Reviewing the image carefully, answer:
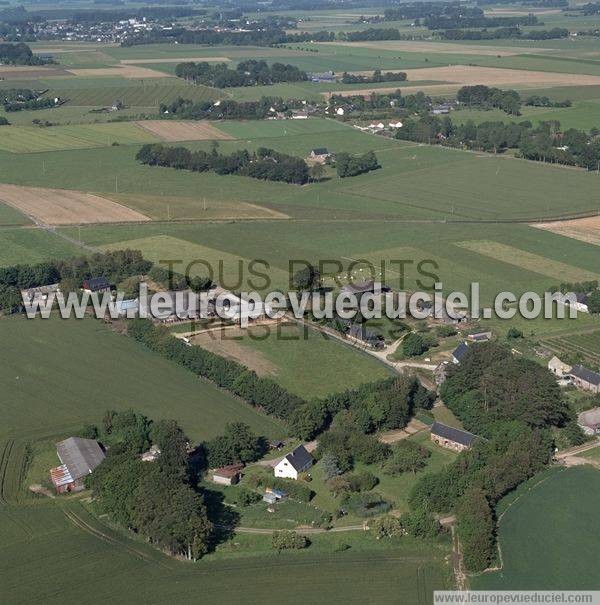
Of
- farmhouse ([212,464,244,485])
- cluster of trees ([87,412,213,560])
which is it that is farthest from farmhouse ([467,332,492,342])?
cluster of trees ([87,412,213,560])

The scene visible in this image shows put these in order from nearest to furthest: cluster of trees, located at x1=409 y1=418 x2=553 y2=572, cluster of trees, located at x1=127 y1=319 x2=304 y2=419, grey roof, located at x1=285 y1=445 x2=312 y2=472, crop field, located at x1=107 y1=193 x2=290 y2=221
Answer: cluster of trees, located at x1=409 y1=418 x2=553 y2=572 → grey roof, located at x1=285 y1=445 x2=312 y2=472 → cluster of trees, located at x1=127 y1=319 x2=304 y2=419 → crop field, located at x1=107 y1=193 x2=290 y2=221

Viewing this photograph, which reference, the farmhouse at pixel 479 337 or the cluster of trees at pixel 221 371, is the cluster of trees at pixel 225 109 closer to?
the cluster of trees at pixel 221 371

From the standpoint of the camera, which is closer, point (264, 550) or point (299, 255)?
point (264, 550)

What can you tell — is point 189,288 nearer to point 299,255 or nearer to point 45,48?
point 299,255

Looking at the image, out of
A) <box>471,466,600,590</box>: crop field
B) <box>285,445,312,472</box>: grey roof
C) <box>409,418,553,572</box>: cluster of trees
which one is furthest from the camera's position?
<box>285,445,312,472</box>: grey roof

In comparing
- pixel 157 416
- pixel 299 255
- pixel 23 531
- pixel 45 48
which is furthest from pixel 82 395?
pixel 45 48

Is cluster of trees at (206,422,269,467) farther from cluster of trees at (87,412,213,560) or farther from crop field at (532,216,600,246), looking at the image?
crop field at (532,216,600,246)

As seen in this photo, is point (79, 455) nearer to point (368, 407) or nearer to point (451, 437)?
point (368, 407)

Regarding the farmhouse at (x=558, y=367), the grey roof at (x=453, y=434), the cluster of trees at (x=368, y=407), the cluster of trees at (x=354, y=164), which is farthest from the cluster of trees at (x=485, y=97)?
the grey roof at (x=453, y=434)
